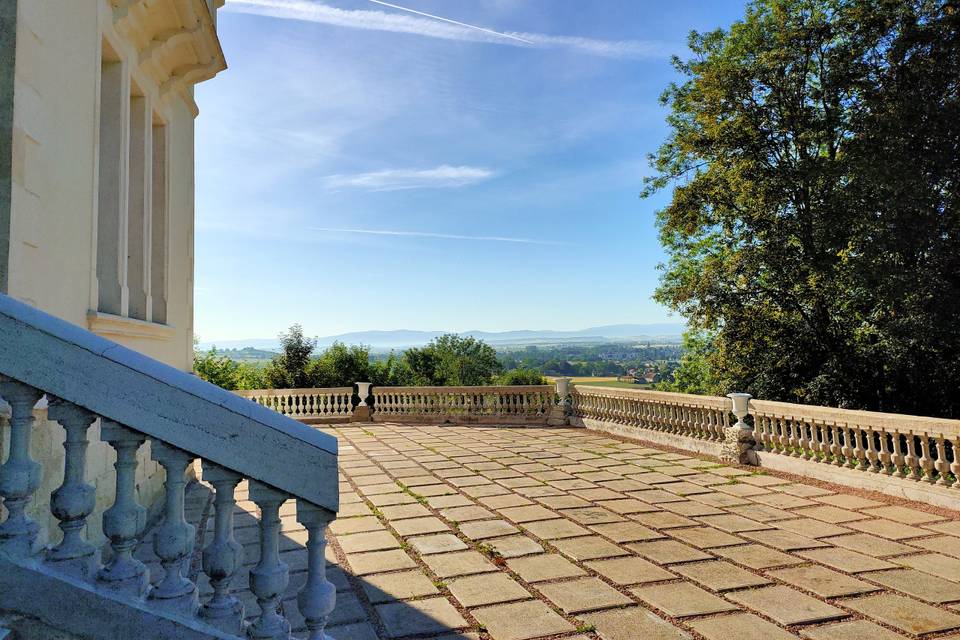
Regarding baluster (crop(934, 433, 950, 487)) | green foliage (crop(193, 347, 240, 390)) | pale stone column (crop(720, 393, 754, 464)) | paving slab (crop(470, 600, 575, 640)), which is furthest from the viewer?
green foliage (crop(193, 347, 240, 390))

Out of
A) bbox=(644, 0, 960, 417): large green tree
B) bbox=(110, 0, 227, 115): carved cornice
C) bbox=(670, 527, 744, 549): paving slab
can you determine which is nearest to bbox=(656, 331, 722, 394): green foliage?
bbox=(644, 0, 960, 417): large green tree

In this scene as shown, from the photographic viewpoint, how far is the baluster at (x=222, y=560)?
5.25 ft

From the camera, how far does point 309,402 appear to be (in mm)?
13805

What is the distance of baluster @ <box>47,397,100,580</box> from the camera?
1523 mm

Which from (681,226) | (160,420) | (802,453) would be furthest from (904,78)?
(160,420)

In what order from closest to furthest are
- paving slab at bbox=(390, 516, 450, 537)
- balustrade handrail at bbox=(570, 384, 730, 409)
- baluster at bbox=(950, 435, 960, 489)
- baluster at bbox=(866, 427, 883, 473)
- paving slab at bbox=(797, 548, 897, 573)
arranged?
paving slab at bbox=(797, 548, 897, 573) → paving slab at bbox=(390, 516, 450, 537) → baluster at bbox=(950, 435, 960, 489) → baluster at bbox=(866, 427, 883, 473) → balustrade handrail at bbox=(570, 384, 730, 409)

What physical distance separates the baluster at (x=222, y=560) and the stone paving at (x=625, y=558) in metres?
1.44

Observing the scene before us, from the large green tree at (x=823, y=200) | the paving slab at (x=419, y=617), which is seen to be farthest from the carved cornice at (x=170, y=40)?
the large green tree at (x=823, y=200)

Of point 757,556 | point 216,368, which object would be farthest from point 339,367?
point 757,556

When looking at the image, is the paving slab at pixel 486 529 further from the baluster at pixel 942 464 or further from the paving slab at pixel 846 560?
the baluster at pixel 942 464

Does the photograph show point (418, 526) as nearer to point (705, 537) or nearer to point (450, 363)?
point (705, 537)

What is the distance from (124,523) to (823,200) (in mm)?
14009

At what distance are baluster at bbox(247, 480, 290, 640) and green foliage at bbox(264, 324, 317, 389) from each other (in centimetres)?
1801

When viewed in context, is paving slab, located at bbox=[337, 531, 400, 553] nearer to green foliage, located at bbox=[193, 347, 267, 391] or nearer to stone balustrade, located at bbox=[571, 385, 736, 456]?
stone balustrade, located at bbox=[571, 385, 736, 456]
